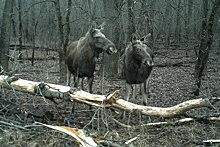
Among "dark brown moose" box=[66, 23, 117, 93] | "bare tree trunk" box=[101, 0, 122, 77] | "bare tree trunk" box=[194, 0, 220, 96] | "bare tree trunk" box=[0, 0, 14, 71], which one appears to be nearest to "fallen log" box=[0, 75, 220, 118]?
"dark brown moose" box=[66, 23, 117, 93]

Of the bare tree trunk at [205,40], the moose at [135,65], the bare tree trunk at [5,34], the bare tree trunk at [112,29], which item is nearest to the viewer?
the moose at [135,65]

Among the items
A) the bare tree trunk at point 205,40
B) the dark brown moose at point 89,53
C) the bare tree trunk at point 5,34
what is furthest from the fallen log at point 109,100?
the bare tree trunk at point 5,34

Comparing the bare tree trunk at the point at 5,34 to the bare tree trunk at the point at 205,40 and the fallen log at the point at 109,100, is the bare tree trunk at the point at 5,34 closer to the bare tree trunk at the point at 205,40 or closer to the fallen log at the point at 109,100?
the fallen log at the point at 109,100

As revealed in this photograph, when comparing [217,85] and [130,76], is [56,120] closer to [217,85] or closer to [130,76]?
[130,76]

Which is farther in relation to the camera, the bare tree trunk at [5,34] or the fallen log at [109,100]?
the bare tree trunk at [5,34]

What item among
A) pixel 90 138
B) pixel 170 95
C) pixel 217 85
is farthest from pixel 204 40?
pixel 90 138

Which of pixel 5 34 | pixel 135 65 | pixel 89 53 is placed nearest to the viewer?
pixel 135 65

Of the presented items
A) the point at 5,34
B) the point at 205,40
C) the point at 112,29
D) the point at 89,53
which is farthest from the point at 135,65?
the point at 5,34

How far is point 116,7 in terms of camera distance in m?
15.7

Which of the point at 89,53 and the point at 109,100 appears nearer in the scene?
the point at 109,100

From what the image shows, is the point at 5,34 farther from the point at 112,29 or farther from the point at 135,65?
the point at 135,65

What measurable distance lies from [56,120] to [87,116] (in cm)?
102

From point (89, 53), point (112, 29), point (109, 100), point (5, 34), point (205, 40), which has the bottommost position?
point (109, 100)

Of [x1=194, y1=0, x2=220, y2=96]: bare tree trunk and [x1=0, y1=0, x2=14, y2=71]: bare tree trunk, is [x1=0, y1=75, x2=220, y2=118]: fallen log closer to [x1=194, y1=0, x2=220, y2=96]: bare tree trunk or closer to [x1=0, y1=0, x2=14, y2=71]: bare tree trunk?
[x1=194, y1=0, x2=220, y2=96]: bare tree trunk
